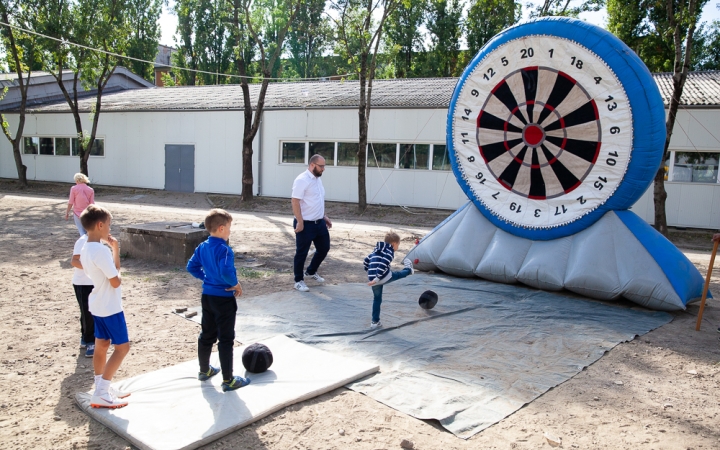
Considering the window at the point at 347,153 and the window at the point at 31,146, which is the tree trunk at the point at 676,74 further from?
the window at the point at 31,146

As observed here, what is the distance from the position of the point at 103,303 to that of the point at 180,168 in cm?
2126

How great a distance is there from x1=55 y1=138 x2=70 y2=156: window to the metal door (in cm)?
595

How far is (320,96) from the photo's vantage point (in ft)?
76.3

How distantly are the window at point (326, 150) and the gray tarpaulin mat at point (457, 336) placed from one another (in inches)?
527

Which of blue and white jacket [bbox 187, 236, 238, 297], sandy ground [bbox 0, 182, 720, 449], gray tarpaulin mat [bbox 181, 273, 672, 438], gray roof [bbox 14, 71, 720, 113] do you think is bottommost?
sandy ground [bbox 0, 182, 720, 449]

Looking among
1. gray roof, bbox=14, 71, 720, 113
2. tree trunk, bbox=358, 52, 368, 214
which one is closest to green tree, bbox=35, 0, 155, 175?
gray roof, bbox=14, 71, 720, 113

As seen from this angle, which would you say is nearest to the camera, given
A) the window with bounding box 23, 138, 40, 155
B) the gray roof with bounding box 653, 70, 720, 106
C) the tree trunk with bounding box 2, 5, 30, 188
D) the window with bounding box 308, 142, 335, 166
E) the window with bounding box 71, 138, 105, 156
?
the gray roof with bounding box 653, 70, 720, 106

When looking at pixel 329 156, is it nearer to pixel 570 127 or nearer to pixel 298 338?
pixel 570 127

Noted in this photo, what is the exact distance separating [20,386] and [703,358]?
6026 mm

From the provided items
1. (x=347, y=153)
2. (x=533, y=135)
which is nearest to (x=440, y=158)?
(x=347, y=153)

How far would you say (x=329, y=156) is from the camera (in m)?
21.2

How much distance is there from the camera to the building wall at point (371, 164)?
63.1ft

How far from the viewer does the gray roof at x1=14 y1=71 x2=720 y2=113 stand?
18.6m

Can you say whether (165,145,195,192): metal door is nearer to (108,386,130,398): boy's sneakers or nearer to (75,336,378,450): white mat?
(75,336,378,450): white mat
